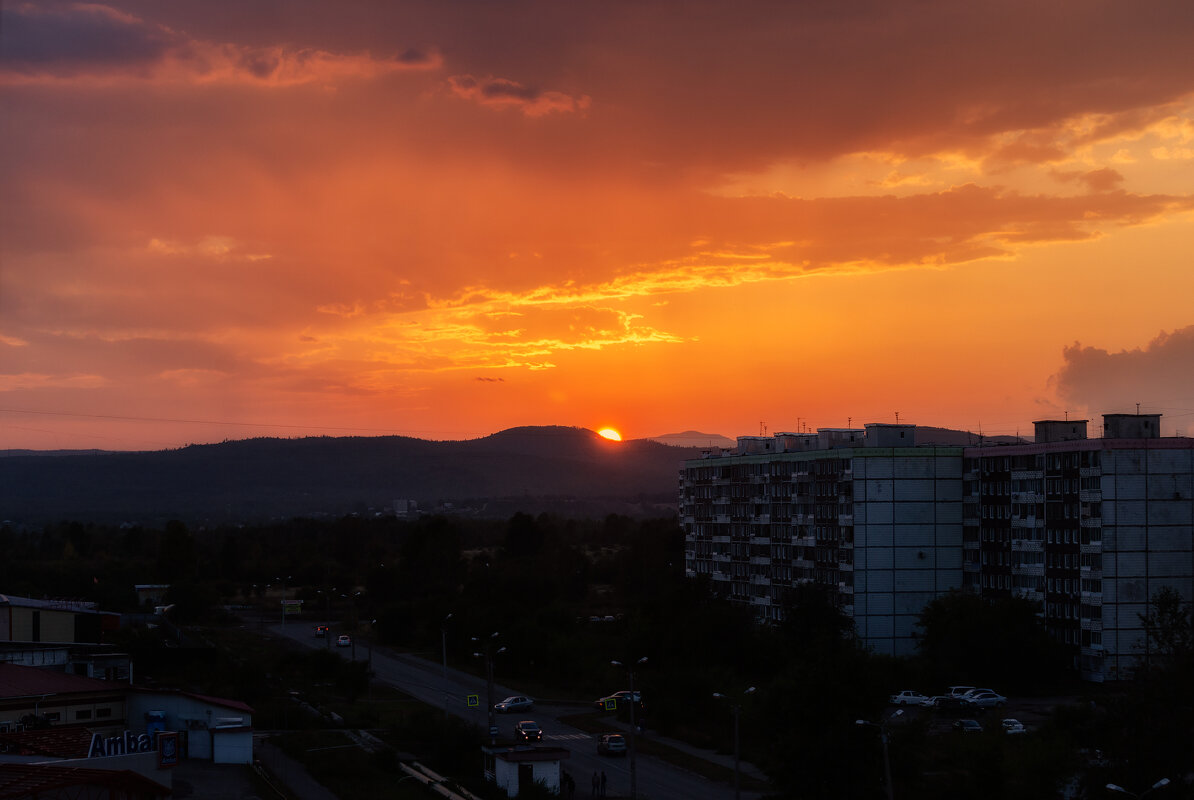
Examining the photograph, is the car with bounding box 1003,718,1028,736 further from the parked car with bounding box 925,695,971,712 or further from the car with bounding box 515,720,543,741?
the car with bounding box 515,720,543,741

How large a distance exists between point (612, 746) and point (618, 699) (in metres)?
16.1

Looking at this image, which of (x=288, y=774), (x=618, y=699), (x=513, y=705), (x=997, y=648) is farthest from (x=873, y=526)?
(x=288, y=774)

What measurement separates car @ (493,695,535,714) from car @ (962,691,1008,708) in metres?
27.1

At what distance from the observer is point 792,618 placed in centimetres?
8781

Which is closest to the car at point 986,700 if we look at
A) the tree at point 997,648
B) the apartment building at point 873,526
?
the tree at point 997,648

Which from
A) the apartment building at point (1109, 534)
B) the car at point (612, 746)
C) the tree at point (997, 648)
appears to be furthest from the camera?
the apartment building at point (1109, 534)

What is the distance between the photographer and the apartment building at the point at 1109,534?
261 feet

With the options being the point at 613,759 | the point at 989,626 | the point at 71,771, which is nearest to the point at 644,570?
the point at 989,626

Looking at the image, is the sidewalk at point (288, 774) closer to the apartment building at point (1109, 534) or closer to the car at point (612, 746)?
the car at point (612, 746)

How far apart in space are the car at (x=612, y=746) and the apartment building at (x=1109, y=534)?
33816 mm

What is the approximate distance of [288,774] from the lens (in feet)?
192

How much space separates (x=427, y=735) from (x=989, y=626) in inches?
1450

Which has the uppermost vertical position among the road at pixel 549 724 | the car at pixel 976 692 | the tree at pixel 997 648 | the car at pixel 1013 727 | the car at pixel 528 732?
the tree at pixel 997 648

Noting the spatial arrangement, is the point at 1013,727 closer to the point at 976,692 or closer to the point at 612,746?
the point at 976,692
